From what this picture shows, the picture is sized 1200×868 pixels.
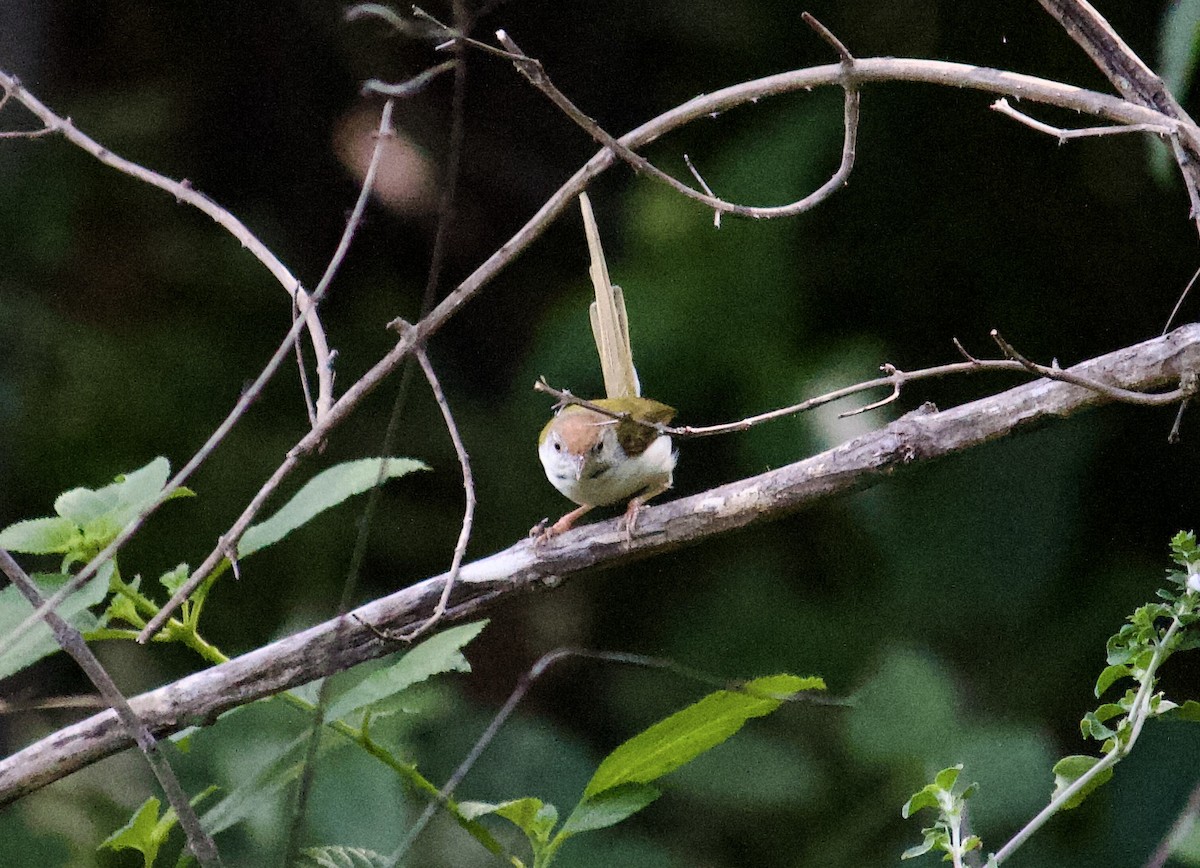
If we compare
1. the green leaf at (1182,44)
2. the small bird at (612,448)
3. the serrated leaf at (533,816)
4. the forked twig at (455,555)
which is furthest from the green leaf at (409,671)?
the green leaf at (1182,44)

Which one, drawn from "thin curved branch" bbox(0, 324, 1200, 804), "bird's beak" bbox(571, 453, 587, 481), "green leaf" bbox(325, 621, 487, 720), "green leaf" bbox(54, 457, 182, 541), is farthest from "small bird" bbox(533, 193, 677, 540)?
"green leaf" bbox(54, 457, 182, 541)

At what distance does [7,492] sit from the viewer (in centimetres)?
266

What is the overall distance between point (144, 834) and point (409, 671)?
35 centimetres

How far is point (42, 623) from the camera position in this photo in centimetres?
136

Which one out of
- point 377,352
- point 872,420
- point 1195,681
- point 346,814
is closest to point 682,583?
point 872,420

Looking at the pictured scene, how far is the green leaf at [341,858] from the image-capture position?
1.37m

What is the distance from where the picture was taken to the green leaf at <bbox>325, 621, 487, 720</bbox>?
1.37 m

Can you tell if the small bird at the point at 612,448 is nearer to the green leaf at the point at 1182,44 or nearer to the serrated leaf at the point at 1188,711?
the green leaf at the point at 1182,44

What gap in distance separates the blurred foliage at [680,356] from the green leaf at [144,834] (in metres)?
0.55

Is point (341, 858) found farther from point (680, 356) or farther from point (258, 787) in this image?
point (680, 356)

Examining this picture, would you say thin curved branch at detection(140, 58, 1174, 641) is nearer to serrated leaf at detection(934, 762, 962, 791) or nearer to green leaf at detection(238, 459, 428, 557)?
green leaf at detection(238, 459, 428, 557)

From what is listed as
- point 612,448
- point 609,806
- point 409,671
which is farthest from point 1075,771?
point 612,448

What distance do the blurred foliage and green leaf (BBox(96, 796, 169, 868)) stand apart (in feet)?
1.80

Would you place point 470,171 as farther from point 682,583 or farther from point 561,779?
point 561,779
